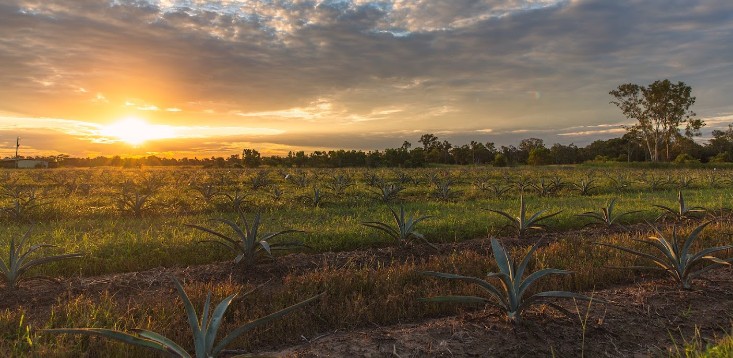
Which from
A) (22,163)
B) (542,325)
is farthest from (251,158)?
(542,325)

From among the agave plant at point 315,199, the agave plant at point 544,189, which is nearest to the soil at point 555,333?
the agave plant at point 315,199

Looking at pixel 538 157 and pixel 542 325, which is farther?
pixel 538 157

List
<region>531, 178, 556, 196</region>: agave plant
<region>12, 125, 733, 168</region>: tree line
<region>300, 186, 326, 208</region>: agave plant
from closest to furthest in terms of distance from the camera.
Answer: <region>300, 186, 326, 208</region>: agave plant
<region>531, 178, 556, 196</region>: agave plant
<region>12, 125, 733, 168</region>: tree line

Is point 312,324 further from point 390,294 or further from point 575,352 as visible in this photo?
point 575,352

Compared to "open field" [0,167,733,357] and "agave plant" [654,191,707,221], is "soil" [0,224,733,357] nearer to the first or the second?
"open field" [0,167,733,357]

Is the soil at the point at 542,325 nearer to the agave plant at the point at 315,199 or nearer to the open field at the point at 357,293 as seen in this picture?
the open field at the point at 357,293

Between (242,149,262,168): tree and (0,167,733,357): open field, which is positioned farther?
(242,149,262,168): tree

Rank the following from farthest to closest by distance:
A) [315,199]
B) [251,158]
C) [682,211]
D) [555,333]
→ [251,158] → [315,199] → [682,211] → [555,333]

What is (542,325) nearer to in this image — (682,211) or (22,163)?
(682,211)

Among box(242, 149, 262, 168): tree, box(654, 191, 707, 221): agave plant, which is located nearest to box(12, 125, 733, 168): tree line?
box(242, 149, 262, 168): tree

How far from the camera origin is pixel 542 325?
378 centimetres

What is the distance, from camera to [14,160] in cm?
7494

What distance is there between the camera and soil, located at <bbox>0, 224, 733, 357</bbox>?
3422 mm

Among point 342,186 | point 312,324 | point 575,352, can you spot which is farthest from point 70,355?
point 342,186
